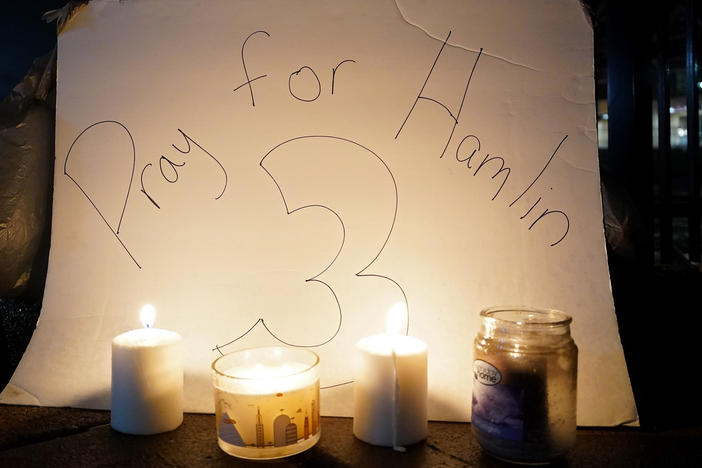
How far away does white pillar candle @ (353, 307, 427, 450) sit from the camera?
22.5 inches

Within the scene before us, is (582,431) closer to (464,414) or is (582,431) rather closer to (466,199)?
(464,414)

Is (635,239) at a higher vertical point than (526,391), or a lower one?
higher

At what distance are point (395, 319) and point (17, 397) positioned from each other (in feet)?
1.63

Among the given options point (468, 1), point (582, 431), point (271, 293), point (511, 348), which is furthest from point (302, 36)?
point (582, 431)

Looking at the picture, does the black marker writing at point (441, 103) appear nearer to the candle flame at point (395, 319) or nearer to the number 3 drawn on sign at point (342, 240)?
the number 3 drawn on sign at point (342, 240)

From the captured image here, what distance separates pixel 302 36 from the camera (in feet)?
2.24

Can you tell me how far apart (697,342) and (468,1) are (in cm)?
52

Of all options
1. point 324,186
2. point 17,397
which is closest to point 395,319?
point 324,186

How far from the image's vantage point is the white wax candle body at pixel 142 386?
0.61 meters

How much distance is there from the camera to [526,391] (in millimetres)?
520

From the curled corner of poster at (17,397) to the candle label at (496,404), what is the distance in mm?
548

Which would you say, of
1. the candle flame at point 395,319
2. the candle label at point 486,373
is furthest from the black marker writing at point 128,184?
the candle label at point 486,373

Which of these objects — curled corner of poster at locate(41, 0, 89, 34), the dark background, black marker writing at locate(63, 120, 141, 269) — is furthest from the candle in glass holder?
curled corner of poster at locate(41, 0, 89, 34)

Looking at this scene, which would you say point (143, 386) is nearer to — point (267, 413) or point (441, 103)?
point (267, 413)
